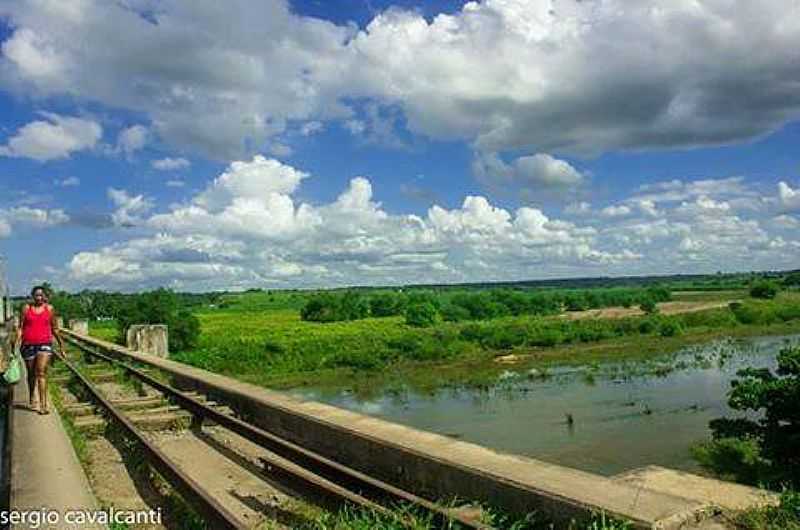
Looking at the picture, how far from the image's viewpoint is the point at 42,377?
10.1m

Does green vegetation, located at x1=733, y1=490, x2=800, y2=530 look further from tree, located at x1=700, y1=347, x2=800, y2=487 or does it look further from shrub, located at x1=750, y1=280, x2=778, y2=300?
shrub, located at x1=750, y1=280, x2=778, y2=300

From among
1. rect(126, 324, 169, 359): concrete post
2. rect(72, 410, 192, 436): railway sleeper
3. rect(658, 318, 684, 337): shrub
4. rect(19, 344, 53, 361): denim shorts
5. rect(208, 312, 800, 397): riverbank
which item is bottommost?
rect(208, 312, 800, 397): riverbank

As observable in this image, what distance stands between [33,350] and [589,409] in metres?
18.5

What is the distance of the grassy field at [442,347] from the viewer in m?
37.3

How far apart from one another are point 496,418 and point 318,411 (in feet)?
50.0

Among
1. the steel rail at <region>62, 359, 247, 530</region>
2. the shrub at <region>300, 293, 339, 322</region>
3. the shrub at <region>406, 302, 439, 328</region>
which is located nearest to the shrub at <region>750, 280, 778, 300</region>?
the shrub at <region>406, 302, 439, 328</region>

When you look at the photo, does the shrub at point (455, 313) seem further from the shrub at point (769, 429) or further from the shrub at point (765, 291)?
the shrub at point (769, 429)

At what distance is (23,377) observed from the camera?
1534 centimetres

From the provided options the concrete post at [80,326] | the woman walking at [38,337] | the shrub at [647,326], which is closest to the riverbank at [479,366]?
the shrub at [647,326]

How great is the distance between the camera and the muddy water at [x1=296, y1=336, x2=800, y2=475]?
18078mm

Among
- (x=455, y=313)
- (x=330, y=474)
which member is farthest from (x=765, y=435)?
(x=455, y=313)

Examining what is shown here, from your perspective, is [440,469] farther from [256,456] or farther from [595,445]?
[595,445]

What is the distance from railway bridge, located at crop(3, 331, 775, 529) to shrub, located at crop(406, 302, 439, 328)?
5424cm

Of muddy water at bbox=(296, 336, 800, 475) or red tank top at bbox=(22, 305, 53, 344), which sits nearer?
red tank top at bbox=(22, 305, 53, 344)
